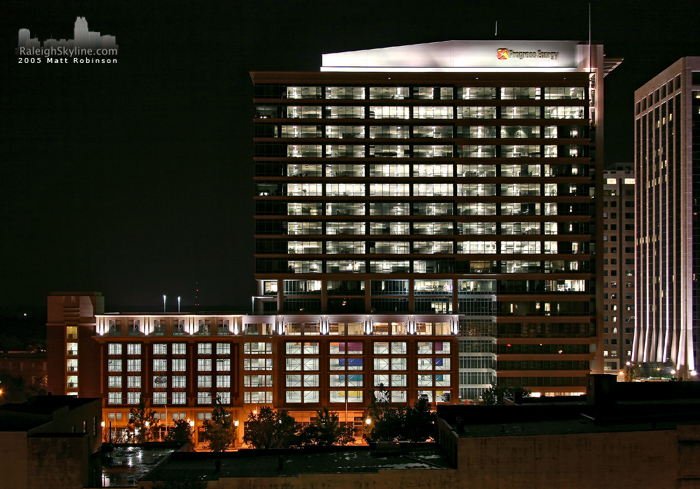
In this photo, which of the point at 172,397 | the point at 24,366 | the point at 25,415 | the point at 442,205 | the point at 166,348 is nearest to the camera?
→ the point at 25,415

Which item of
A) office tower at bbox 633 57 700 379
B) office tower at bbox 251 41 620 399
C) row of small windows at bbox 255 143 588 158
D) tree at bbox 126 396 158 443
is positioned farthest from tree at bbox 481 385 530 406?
office tower at bbox 633 57 700 379

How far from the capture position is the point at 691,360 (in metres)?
152

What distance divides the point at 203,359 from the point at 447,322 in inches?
1600

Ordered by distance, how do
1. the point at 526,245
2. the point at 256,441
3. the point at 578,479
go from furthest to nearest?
the point at 526,245
the point at 256,441
the point at 578,479

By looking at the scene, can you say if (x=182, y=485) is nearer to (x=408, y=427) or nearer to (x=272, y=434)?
(x=272, y=434)

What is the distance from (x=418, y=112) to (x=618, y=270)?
96.5 metres

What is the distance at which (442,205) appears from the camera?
116 metres

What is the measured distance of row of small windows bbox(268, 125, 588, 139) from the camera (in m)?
115

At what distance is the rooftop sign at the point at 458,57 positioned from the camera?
11781cm

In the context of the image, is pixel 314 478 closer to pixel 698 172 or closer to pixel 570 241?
pixel 570 241

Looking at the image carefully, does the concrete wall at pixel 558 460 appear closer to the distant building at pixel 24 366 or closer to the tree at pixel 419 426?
the tree at pixel 419 426

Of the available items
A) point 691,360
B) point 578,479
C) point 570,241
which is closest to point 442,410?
point 578,479

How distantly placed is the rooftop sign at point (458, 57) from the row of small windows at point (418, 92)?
474 cm

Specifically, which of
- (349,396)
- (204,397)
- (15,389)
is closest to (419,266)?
(349,396)
